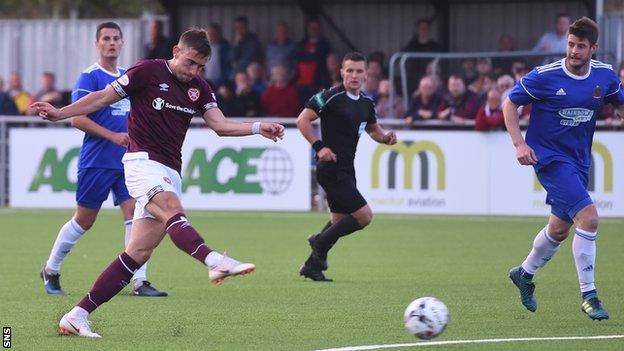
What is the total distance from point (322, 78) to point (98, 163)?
40.8 feet

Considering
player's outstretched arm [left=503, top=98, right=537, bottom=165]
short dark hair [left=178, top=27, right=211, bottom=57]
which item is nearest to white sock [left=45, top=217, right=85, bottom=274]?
short dark hair [left=178, top=27, right=211, bottom=57]

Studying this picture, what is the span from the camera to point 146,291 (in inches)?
457

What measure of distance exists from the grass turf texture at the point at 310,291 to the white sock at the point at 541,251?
1.11ft

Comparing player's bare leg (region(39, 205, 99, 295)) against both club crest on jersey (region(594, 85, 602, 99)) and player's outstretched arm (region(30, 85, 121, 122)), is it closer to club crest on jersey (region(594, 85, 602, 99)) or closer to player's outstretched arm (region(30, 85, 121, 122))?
player's outstretched arm (region(30, 85, 121, 122))

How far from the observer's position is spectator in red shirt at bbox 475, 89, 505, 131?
20.2 metres

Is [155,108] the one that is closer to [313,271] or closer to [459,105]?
[313,271]

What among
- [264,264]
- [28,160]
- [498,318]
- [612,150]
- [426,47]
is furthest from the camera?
[426,47]

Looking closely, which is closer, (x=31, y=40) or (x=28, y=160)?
(x=28, y=160)

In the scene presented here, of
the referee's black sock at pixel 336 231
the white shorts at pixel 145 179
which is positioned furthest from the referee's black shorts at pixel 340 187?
the white shorts at pixel 145 179

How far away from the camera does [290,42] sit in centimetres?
2508

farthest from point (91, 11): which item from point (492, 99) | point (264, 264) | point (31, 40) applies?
point (264, 264)

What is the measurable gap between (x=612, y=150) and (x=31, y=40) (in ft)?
40.6

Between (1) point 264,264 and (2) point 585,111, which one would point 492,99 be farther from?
(2) point 585,111
